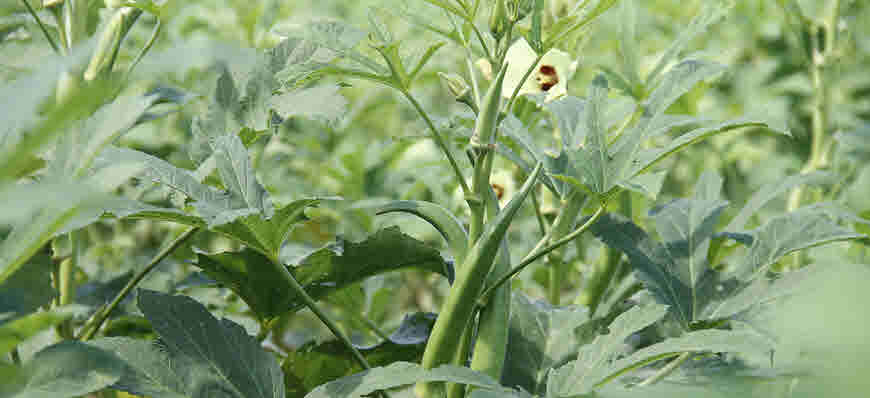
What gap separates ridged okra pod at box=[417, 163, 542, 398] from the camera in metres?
0.59

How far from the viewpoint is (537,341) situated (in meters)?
0.75

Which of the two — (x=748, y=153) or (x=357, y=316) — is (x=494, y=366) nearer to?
(x=357, y=316)

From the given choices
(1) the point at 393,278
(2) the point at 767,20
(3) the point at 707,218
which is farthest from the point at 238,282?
(2) the point at 767,20

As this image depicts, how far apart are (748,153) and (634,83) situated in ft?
3.90

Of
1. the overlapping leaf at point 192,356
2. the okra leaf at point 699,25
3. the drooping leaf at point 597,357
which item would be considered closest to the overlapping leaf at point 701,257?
the drooping leaf at point 597,357

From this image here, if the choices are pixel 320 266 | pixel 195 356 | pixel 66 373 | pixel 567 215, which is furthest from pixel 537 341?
pixel 66 373

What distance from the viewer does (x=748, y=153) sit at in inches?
77.0

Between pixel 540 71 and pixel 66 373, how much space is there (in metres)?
0.58

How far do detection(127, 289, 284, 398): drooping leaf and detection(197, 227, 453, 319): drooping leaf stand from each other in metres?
0.08

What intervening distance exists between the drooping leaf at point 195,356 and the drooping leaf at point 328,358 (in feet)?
0.41

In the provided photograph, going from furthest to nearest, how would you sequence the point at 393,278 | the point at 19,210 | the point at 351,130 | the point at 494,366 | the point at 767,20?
the point at 767,20, the point at 351,130, the point at 393,278, the point at 494,366, the point at 19,210

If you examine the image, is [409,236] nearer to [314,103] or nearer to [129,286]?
[314,103]

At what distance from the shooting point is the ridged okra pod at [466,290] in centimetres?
59

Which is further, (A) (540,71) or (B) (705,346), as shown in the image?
(A) (540,71)
